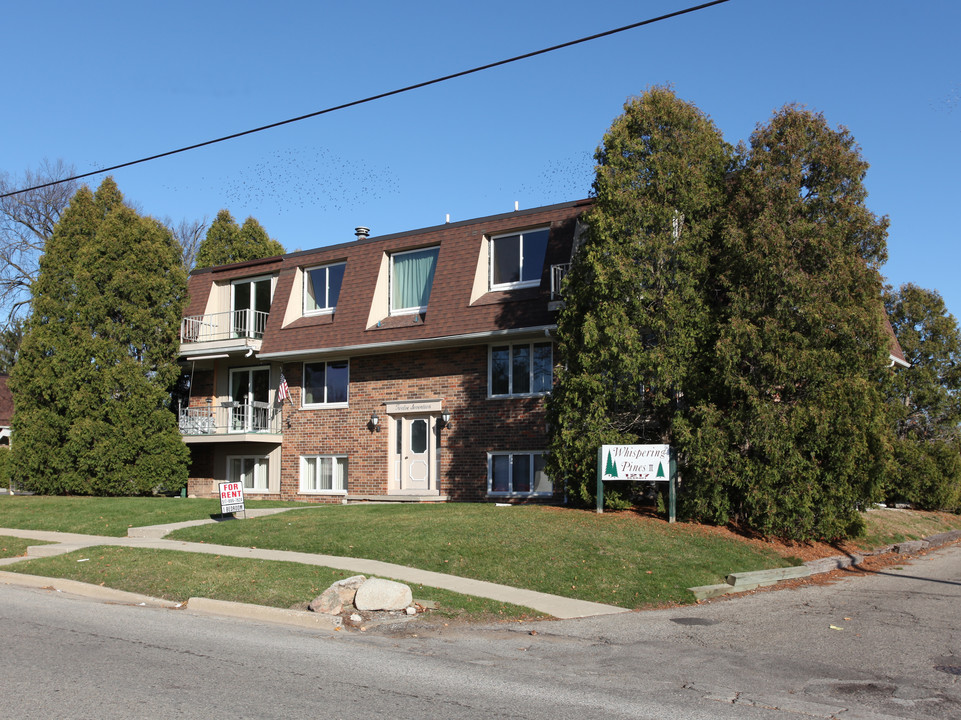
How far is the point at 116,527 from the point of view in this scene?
56.4 feet

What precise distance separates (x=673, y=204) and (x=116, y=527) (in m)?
12.8

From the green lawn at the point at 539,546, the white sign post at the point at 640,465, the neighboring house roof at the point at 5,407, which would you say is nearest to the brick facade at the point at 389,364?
the white sign post at the point at 640,465

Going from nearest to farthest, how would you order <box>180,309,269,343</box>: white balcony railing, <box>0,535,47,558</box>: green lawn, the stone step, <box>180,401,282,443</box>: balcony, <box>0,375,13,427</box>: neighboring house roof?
the stone step → <box>0,535,47,558</box>: green lawn → <box>180,401,282,443</box>: balcony → <box>180,309,269,343</box>: white balcony railing → <box>0,375,13,427</box>: neighboring house roof

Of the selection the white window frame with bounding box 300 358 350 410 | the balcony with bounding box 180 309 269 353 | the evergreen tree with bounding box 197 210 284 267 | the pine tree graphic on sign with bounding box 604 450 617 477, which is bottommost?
the pine tree graphic on sign with bounding box 604 450 617 477

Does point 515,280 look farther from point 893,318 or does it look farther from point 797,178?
point 893,318

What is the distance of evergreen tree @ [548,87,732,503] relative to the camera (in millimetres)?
16250

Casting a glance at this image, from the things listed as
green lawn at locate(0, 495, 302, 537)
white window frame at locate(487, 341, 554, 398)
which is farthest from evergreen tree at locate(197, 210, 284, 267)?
white window frame at locate(487, 341, 554, 398)

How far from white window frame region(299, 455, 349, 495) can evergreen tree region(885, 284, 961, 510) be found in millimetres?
15255

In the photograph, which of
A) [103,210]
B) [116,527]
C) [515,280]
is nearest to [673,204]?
[515,280]

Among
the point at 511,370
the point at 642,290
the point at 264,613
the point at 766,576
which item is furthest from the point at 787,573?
the point at 511,370

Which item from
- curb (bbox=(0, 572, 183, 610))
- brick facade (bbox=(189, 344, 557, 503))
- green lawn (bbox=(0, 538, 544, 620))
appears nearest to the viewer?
green lawn (bbox=(0, 538, 544, 620))

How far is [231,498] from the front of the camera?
1745 centimetres

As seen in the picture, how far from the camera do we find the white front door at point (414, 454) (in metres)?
22.2

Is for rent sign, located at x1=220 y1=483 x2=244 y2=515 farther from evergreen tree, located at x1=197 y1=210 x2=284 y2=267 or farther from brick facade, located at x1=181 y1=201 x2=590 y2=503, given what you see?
evergreen tree, located at x1=197 y1=210 x2=284 y2=267
